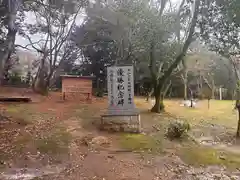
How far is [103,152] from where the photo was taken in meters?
6.28

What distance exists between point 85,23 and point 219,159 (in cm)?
1610

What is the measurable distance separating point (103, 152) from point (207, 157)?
2.46 m

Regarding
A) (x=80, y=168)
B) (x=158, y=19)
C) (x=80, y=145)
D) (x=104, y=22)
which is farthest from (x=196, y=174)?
(x=104, y=22)

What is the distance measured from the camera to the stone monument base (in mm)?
8234

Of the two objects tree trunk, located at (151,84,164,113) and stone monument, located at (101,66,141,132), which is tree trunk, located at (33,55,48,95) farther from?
stone monument, located at (101,66,141,132)

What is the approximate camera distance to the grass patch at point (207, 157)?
602cm

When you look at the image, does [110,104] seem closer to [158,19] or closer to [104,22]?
[158,19]

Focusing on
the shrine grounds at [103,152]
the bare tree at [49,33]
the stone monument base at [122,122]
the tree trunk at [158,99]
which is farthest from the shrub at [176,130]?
the bare tree at [49,33]

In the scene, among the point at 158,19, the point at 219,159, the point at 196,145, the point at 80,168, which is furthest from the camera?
the point at 158,19

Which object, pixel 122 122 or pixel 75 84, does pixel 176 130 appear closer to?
pixel 122 122

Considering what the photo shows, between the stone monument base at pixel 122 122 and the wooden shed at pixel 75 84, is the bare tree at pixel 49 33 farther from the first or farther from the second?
the stone monument base at pixel 122 122

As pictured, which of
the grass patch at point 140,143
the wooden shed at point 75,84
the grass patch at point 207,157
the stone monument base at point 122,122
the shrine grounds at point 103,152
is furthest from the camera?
the wooden shed at point 75,84

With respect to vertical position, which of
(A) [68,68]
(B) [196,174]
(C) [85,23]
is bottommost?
(B) [196,174]

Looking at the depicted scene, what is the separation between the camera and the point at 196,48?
20.3 m
